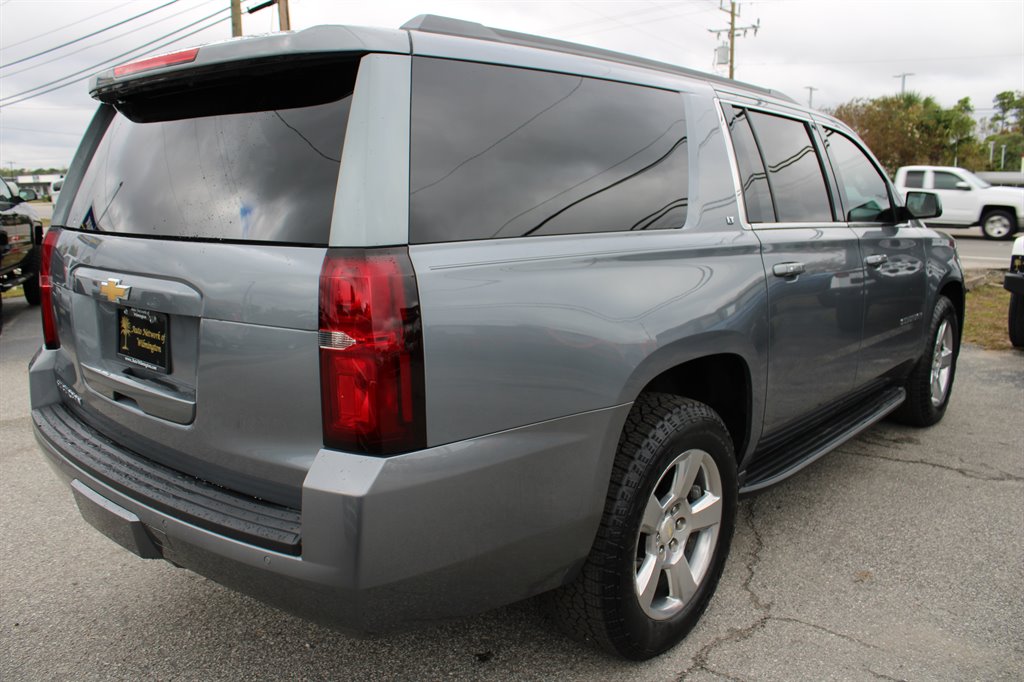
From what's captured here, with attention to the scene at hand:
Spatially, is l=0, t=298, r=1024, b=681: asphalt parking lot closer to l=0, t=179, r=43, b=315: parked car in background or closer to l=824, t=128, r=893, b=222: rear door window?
l=824, t=128, r=893, b=222: rear door window

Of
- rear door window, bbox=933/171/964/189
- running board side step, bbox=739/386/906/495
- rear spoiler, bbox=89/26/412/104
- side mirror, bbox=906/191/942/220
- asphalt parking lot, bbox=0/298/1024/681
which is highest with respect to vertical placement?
rear door window, bbox=933/171/964/189

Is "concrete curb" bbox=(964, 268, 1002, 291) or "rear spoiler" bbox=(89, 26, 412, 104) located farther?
"concrete curb" bbox=(964, 268, 1002, 291)

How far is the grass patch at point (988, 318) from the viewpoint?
7.68m

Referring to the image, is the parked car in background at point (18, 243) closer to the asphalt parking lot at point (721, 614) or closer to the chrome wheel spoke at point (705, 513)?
the asphalt parking lot at point (721, 614)

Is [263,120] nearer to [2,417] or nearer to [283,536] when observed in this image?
[283,536]

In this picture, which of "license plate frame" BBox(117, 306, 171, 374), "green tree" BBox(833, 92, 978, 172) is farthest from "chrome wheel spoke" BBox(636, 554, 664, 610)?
"green tree" BBox(833, 92, 978, 172)

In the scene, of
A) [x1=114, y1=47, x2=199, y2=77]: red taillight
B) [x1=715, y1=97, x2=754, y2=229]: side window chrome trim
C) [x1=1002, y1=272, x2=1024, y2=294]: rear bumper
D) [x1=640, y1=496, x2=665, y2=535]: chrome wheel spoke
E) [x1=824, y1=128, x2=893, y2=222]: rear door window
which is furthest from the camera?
[x1=1002, y1=272, x2=1024, y2=294]: rear bumper

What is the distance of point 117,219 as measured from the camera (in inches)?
96.2

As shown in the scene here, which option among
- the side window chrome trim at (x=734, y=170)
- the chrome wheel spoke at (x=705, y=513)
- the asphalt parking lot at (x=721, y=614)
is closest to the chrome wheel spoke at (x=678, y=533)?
the chrome wheel spoke at (x=705, y=513)

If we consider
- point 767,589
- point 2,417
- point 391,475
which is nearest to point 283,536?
point 391,475

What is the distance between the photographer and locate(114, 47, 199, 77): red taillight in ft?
7.06

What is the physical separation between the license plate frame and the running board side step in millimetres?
2050

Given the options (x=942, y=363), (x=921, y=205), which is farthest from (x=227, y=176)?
(x=942, y=363)

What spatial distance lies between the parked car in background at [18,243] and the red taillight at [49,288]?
6.85 meters
